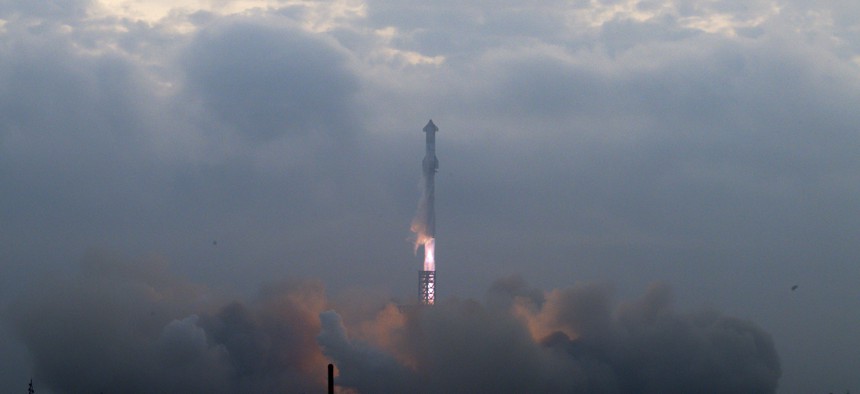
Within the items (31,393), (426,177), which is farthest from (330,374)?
(426,177)

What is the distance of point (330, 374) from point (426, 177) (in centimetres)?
8462

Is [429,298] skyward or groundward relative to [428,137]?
groundward

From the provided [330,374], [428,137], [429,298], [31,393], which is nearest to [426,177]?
[428,137]

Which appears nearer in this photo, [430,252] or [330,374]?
[330,374]

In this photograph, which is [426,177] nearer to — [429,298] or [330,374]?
[429,298]

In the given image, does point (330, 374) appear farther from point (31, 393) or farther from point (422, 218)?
point (422, 218)

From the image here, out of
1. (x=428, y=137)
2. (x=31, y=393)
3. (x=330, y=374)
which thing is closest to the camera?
(x=330, y=374)

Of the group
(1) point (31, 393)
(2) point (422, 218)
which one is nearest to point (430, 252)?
(2) point (422, 218)

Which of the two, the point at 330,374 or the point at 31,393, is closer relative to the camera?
the point at 330,374

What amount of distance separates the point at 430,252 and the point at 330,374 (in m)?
86.9

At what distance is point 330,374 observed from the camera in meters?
105

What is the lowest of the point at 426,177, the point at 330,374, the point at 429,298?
the point at 330,374

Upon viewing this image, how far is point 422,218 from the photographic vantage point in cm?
19138

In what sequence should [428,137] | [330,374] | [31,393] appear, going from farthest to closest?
[428,137], [31,393], [330,374]
